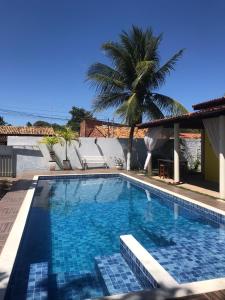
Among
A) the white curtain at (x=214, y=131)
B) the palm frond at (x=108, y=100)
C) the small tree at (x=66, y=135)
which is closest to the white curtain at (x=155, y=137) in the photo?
the palm frond at (x=108, y=100)

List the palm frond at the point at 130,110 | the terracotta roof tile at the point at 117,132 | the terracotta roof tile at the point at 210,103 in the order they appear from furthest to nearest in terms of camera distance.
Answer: the terracotta roof tile at the point at 117,132 < the palm frond at the point at 130,110 < the terracotta roof tile at the point at 210,103

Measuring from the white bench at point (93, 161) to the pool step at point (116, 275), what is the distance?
13964 millimetres

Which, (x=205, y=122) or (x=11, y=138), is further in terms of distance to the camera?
(x=11, y=138)

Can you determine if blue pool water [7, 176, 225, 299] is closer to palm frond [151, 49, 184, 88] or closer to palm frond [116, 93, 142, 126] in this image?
palm frond [116, 93, 142, 126]

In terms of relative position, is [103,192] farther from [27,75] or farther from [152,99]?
[27,75]

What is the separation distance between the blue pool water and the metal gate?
5.24 m

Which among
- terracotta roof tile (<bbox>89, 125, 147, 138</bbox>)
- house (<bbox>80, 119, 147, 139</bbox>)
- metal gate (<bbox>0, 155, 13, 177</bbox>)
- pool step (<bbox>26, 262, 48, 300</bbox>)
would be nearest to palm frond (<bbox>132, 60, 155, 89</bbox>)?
house (<bbox>80, 119, 147, 139</bbox>)

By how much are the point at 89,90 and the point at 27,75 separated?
9.51 meters

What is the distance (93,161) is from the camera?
20094mm

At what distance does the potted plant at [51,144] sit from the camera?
61.2ft

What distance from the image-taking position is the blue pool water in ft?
16.9

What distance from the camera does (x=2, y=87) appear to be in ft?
90.0

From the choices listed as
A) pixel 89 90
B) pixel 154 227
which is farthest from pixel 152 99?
pixel 154 227

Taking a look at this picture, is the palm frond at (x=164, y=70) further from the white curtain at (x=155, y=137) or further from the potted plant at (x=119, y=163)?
the potted plant at (x=119, y=163)
